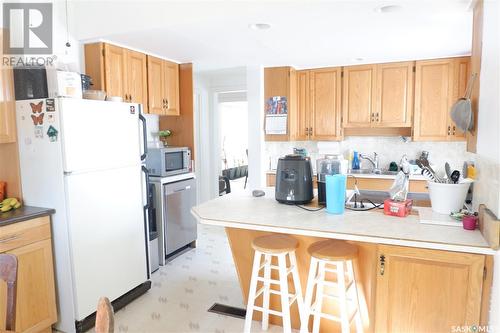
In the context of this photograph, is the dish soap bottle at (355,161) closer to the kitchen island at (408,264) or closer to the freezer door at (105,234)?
the kitchen island at (408,264)

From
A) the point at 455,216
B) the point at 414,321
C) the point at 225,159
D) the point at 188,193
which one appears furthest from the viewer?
the point at 225,159

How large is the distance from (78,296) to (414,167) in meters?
3.92

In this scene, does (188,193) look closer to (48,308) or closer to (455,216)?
(48,308)

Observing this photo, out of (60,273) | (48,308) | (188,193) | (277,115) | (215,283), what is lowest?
(215,283)

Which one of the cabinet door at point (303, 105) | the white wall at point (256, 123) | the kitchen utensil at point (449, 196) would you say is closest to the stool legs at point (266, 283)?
the kitchen utensil at point (449, 196)

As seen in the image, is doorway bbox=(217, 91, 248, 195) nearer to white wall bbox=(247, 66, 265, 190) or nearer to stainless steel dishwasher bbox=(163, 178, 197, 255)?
white wall bbox=(247, 66, 265, 190)

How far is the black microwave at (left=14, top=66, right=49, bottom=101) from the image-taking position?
256cm

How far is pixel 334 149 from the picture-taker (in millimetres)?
4766

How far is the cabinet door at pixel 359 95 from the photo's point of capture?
4355 millimetres

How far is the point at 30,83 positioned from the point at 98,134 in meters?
0.64

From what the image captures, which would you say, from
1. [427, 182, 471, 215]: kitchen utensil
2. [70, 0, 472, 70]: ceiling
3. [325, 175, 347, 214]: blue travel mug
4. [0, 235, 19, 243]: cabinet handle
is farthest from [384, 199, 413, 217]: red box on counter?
[0, 235, 19, 243]: cabinet handle

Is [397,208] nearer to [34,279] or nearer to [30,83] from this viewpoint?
[34,279]

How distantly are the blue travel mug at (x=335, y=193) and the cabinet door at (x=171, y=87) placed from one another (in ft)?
7.98

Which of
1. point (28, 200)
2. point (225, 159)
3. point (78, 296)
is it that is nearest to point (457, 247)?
point (78, 296)
